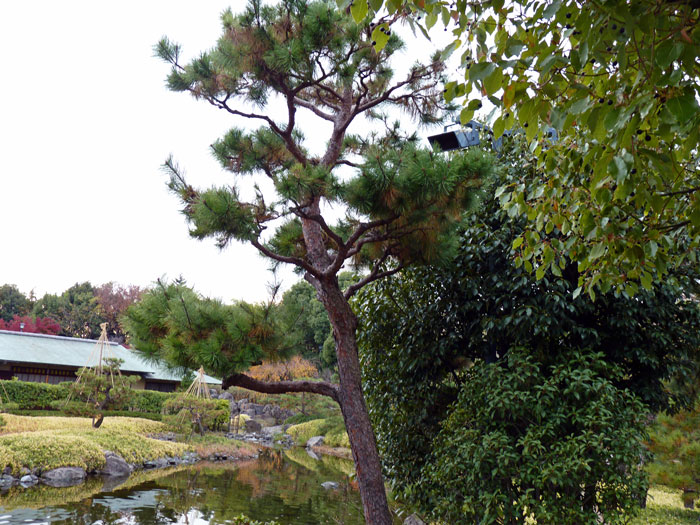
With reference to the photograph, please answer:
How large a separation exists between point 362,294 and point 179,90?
260 cm

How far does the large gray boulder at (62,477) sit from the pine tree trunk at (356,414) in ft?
23.6

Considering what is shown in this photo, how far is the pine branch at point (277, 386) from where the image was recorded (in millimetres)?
3782

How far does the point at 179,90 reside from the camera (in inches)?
169

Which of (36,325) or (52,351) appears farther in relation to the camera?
(36,325)

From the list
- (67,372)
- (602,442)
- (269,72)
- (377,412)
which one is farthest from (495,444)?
(67,372)

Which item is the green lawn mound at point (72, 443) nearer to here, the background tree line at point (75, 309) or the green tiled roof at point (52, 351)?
the green tiled roof at point (52, 351)

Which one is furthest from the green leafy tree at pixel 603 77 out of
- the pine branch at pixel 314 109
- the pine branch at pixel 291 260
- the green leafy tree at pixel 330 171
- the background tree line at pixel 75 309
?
the background tree line at pixel 75 309

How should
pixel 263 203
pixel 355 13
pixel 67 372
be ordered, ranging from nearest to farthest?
pixel 355 13
pixel 263 203
pixel 67 372

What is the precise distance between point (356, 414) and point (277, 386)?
667mm

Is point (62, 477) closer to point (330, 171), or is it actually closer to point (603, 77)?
point (330, 171)

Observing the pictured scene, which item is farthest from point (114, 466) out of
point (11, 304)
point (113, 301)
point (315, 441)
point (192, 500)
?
point (11, 304)

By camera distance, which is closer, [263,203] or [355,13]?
[355,13]

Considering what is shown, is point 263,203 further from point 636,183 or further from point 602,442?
point 602,442

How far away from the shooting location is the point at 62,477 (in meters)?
8.60
